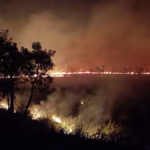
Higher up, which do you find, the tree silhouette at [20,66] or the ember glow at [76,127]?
the tree silhouette at [20,66]

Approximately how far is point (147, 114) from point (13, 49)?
3524cm

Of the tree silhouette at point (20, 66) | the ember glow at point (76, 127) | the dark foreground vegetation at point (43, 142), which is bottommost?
the ember glow at point (76, 127)

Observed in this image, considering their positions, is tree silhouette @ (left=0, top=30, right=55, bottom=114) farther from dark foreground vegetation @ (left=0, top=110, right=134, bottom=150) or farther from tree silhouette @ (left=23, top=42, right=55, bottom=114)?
dark foreground vegetation @ (left=0, top=110, right=134, bottom=150)

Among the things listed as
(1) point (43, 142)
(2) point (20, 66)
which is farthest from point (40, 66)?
(1) point (43, 142)

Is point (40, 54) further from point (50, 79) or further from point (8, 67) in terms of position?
point (8, 67)

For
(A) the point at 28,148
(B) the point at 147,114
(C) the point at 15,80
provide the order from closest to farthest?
1. (A) the point at 28,148
2. (C) the point at 15,80
3. (B) the point at 147,114

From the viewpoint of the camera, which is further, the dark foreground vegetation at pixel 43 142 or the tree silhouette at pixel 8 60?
the tree silhouette at pixel 8 60

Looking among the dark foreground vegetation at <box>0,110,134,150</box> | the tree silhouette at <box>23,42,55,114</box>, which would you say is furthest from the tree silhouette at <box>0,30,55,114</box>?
the dark foreground vegetation at <box>0,110,134,150</box>

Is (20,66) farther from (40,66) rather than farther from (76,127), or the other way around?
(76,127)

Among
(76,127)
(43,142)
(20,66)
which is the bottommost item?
(76,127)

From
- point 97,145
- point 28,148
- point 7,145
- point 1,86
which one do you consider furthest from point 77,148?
point 1,86

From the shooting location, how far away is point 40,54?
1532 centimetres

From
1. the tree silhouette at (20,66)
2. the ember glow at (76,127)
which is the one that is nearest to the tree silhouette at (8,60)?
the tree silhouette at (20,66)

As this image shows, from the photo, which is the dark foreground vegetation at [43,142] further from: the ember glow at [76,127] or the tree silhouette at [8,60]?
the tree silhouette at [8,60]
